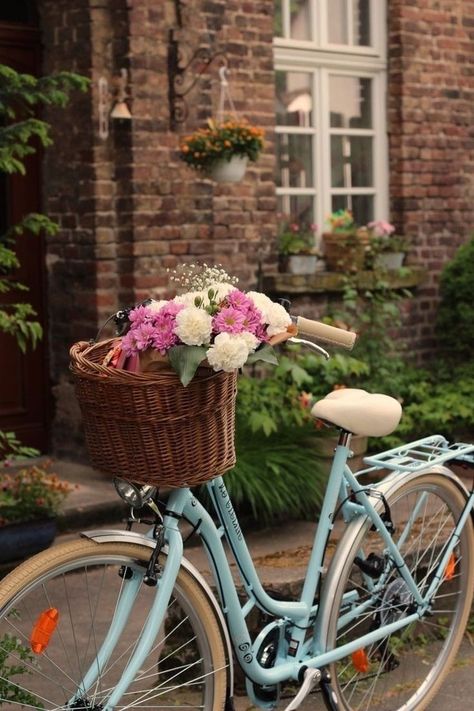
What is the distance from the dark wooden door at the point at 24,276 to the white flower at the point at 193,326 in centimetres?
414

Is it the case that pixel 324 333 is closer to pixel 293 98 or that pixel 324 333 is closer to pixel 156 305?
pixel 156 305

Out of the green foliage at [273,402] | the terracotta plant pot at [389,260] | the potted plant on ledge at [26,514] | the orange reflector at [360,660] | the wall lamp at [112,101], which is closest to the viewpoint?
the orange reflector at [360,660]

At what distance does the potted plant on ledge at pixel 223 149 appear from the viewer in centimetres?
700

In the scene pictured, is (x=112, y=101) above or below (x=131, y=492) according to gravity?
above

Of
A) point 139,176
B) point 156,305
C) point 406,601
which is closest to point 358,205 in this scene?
point 139,176

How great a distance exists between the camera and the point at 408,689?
4379 mm

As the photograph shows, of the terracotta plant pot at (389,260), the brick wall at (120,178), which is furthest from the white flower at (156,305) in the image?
the terracotta plant pot at (389,260)

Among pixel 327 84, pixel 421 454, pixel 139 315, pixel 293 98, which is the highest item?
pixel 327 84

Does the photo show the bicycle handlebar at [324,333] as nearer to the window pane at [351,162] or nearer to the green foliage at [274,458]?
the green foliage at [274,458]

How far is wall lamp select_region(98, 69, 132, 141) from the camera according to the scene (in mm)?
6922

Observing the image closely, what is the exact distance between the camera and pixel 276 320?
337 cm

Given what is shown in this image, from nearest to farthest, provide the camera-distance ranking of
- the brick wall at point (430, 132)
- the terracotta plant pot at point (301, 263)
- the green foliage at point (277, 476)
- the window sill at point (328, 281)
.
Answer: the green foliage at point (277, 476)
the window sill at point (328, 281)
the terracotta plant pot at point (301, 263)
the brick wall at point (430, 132)

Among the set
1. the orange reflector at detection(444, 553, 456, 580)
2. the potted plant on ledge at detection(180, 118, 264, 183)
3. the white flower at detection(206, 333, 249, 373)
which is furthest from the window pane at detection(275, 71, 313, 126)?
the white flower at detection(206, 333, 249, 373)

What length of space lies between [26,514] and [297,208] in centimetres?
334
